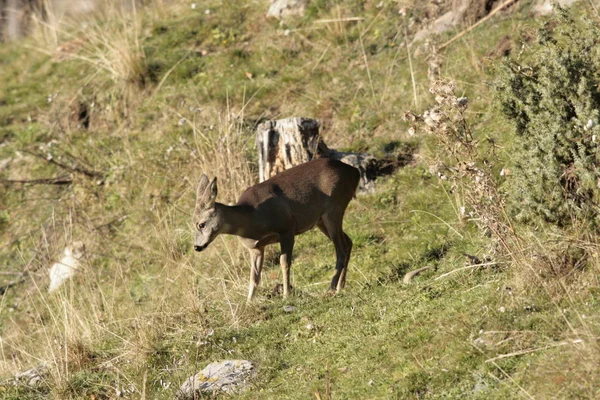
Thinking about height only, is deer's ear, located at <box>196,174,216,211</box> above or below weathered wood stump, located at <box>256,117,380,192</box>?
above

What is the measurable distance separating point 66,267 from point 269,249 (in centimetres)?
339

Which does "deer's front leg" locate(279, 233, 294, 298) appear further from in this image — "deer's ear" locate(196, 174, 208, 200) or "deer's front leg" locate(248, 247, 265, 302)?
"deer's ear" locate(196, 174, 208, 200)

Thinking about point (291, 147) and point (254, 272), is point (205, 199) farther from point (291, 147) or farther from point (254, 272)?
point (291, 147)

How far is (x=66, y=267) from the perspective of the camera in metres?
13.2

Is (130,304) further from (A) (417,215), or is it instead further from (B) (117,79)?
(B) (117,79)

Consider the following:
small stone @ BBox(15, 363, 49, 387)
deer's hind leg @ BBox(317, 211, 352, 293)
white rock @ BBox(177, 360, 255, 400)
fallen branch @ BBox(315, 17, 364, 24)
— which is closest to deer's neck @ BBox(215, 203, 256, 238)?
deer's hind leg @ BBox(317, 211, 352, 293)

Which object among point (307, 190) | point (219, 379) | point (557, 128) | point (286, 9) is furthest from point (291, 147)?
point (286, 9)

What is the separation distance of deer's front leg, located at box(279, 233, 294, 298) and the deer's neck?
0.34 metres

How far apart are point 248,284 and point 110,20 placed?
9521 millimetres

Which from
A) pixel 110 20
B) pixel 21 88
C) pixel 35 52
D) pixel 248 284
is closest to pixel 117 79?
pixel 110 20

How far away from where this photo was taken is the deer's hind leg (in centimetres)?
970

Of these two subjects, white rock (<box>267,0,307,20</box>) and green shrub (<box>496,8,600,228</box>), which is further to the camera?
white rock (<box>267,0,307,20</box>)

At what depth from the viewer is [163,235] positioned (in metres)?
12.3

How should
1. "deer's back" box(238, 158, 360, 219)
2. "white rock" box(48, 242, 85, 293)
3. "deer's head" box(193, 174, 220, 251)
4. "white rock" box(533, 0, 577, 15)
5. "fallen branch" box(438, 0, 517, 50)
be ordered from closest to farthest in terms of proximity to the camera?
"deer's head" box(193, 174, 220, 251) < "deer's back" box(238, 158, 360, 219) < "white rock" box(533, 0, 577, 15) < "white rock" box(48, 242, 85, 293) < "fallen branch" box(438, 0, 517, 50)
